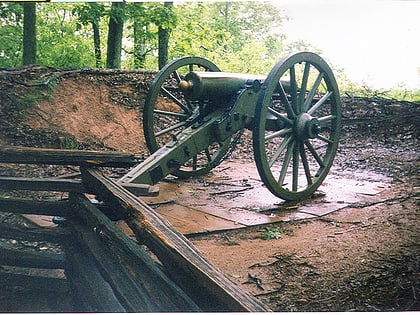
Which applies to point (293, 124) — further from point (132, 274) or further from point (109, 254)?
point (132, 274)

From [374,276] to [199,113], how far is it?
2.08m

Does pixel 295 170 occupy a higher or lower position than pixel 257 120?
lower

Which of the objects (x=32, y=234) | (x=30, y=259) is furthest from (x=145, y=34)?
(x=30, y=259)

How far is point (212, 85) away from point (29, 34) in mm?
2915

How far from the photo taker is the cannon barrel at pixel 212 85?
3.50m

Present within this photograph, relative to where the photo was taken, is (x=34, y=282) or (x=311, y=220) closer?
(x=34, y=282)

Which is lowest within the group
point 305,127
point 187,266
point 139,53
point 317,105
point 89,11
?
point 187,266

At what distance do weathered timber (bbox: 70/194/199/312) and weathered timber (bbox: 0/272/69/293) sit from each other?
0.25m

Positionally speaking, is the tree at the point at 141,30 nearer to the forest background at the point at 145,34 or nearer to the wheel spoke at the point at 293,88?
the forest background at the point at 145,34

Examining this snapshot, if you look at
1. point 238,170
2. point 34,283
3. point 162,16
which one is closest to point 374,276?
point 34,283

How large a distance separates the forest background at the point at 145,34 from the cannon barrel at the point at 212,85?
810 mm

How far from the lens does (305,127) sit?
3521mm

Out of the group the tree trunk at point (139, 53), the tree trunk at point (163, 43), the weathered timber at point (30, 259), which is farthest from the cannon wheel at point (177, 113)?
the tree trunk at point (139, 53)

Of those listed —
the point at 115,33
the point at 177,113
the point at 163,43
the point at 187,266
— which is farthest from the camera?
the point at 163,43
